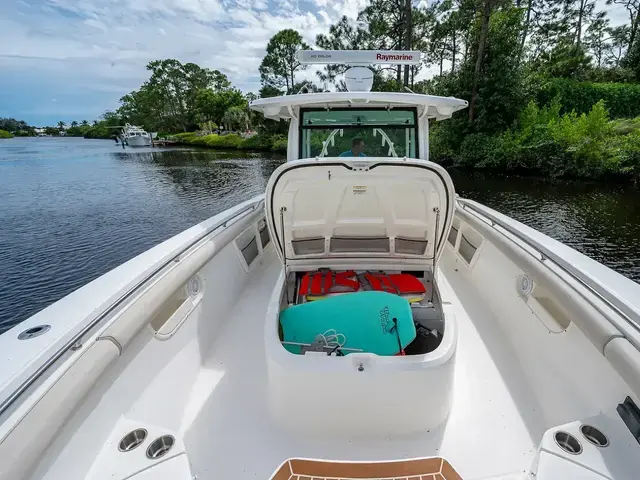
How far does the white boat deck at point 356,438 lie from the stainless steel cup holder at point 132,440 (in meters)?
0.34

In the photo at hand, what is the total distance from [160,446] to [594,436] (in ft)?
6.10

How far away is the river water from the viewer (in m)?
7.22

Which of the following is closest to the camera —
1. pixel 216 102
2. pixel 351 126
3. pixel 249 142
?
pixel 351 126

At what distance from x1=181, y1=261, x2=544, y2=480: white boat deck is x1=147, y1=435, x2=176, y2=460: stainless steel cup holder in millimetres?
300

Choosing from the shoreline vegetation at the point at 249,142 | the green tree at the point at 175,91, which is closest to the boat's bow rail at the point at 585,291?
the shoreline vegetation at the point at 249,142

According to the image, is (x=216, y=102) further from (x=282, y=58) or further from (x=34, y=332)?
(x=34, y=332)

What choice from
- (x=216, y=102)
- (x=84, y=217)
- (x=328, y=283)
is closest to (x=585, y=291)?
(x=328, y=283)

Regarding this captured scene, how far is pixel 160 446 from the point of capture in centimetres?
145

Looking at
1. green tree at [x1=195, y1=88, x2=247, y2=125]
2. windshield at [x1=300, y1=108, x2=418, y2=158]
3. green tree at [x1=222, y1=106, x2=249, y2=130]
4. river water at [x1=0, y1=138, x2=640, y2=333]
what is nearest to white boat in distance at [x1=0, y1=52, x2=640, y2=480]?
windshield at [x1=300, y1=108, x2=418, y2=158]

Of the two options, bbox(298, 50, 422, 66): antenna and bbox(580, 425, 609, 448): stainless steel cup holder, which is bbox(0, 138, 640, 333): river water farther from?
bbox(580, 425, 609, 448): stainless steel cup holder

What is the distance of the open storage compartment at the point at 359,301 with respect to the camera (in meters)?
1.71

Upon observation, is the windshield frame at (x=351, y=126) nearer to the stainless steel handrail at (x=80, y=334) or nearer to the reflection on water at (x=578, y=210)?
the stainless steel handrail at (x=80, y=334)

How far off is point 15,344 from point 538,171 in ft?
59.5

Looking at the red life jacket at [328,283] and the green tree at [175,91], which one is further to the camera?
the green tree at [175,91]
